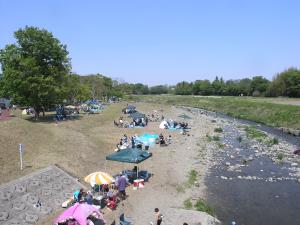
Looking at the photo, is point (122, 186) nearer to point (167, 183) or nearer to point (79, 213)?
point (167, 183)

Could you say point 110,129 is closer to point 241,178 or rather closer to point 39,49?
point 39,49

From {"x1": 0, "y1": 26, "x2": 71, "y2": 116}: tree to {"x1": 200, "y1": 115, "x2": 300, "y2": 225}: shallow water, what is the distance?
26.9 m

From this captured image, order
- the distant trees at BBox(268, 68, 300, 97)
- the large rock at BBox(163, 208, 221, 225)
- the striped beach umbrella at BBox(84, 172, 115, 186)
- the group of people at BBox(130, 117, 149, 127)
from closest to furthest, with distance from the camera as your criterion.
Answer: the large rock at BBox(163, 208, 221, 225), the striped beach umbrella at BBox(84, 172, 115, 186), the group of people at BBox(130, 117, 149, 127), the distant trees at BBox(268, 68, 300, 97)

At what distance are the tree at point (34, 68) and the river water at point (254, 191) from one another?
2659 centimetres

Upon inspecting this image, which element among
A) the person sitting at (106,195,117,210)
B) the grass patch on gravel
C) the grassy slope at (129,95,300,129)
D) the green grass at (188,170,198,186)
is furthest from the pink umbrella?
the grassy slope at (129,95,300,129)

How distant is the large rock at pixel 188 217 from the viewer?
19.6m

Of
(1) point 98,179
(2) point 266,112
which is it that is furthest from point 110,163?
(2) point 266,112

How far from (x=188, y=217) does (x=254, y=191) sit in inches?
370

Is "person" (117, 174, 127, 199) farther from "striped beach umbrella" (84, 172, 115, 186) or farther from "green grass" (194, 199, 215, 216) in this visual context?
"green grass" (194, 199, 215, 216)

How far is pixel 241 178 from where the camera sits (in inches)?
1219

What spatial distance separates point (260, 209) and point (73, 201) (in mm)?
12380

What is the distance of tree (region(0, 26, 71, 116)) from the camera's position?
1948 inches

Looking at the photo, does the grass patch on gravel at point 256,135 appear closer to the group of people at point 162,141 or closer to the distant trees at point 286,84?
the group of people at point 162,141

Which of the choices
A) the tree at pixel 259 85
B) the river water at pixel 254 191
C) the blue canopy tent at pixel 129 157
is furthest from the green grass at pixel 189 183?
the tree at pixel 259 85
